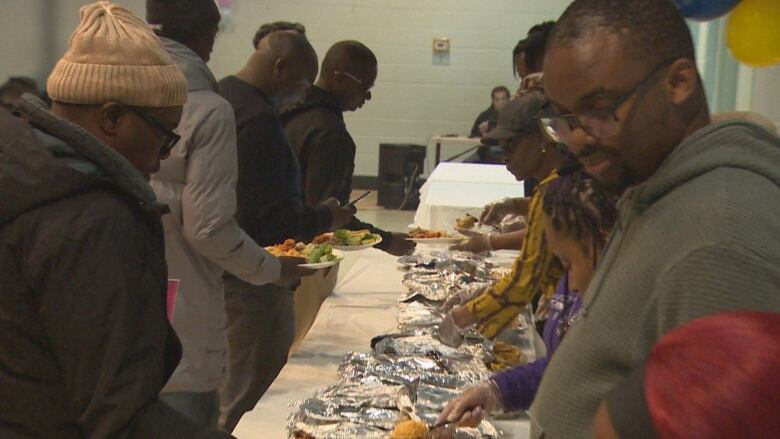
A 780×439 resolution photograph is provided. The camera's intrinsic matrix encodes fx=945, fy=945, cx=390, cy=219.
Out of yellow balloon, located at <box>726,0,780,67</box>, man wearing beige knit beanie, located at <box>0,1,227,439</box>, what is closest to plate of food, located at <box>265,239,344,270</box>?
yellow balloon, located at <box>726,0,780,67</box>

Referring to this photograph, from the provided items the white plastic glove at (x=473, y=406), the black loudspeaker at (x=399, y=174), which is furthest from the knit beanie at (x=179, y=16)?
the black loudspeaker at (x=399, y=174)

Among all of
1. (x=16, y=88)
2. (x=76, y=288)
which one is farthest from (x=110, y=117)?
(x=16, y=88)

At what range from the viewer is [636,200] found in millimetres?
1076

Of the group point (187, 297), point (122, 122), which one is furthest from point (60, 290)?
point (187, 297)

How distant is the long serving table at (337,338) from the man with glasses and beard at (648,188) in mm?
836

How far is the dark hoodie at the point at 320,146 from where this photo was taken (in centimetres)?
350

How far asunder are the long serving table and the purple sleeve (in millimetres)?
66

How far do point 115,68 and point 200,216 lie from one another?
0.88 meters

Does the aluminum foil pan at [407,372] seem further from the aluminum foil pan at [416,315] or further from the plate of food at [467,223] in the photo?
the plate of food at [467,223]

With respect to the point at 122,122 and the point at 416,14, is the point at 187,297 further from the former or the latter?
the point at 416,14

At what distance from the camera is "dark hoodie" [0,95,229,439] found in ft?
3.96

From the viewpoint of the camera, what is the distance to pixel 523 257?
2262mm

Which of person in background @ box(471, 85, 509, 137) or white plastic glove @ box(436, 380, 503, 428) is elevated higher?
white plastic glove @ box(436, 380, 503, 428)

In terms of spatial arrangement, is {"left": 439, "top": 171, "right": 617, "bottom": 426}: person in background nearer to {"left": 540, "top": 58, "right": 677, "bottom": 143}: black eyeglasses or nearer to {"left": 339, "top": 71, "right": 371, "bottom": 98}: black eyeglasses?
{"left": 540, "top": 58, "right": 677, "bottom": 143}: black eyeglasses
